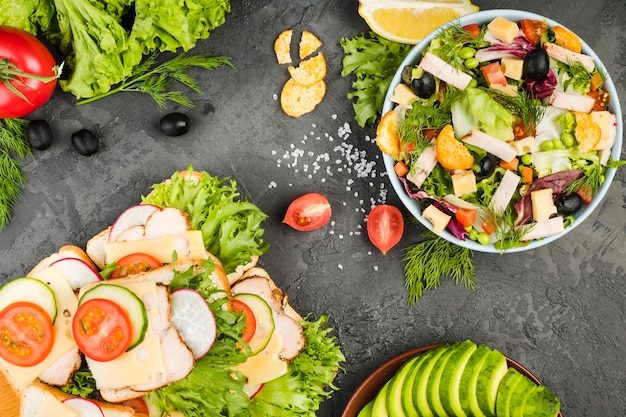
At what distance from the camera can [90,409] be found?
3.29 meters

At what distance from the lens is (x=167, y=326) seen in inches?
123

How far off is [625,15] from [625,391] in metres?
Answer: 2.30

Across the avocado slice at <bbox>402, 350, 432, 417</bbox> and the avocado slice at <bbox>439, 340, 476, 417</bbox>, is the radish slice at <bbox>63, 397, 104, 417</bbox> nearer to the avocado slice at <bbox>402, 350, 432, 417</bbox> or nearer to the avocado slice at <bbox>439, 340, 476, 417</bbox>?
the avocado slice at <bbox>402, 350, 432, 417</bbox>

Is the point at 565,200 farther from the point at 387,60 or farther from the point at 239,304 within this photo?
the point at 239,304

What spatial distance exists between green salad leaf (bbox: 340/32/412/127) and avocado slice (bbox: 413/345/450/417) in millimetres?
1429

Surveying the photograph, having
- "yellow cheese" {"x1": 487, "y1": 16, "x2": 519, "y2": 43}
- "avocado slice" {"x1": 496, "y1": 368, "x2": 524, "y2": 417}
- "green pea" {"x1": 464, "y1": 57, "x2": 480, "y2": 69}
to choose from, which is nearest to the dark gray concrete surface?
"avocado slice" {"x1": 496, "y1": 368, "x2": 524, "y2": 417}

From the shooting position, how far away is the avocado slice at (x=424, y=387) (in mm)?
3563

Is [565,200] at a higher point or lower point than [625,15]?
lower

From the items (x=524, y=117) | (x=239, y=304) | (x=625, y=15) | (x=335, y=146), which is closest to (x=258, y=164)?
(x=335, y=146)

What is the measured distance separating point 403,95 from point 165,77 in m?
1.47

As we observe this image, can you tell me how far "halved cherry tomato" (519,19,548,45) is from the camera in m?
3.48

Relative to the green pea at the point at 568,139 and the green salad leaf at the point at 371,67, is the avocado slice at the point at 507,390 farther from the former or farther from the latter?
the green salad leaf at the point at 371,67

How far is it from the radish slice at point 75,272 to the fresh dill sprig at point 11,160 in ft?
2.53

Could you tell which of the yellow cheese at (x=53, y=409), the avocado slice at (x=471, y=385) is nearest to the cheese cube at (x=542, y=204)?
the avocado slice at (x=471, y=385)
